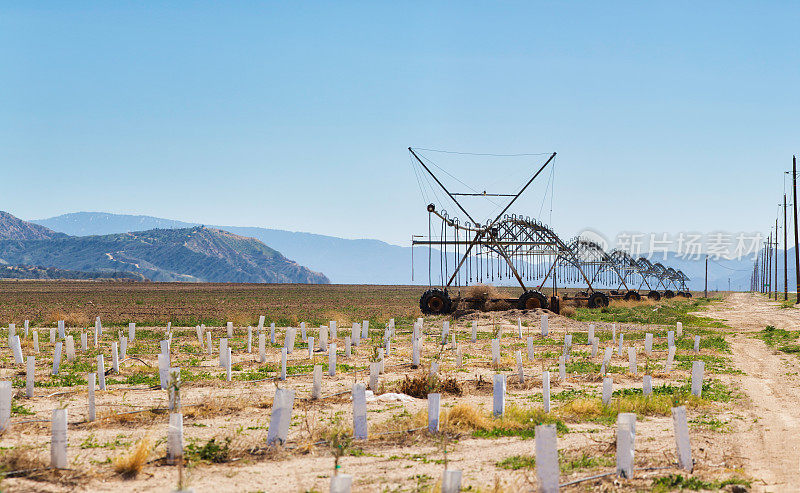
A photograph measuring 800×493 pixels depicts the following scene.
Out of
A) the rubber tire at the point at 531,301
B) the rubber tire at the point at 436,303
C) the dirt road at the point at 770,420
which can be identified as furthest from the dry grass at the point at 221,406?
the rubber tire at the point at 531,301

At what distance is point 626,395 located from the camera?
50.0ft

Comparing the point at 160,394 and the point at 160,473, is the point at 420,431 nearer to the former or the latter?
the point at 160,473

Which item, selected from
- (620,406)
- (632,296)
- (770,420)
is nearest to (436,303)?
(620,406)

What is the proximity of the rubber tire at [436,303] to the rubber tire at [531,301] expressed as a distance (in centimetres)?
420

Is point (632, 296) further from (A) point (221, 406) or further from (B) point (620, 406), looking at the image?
(A) point (221, 406)

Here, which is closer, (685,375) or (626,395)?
(626,395)

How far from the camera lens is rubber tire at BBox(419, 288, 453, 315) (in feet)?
145

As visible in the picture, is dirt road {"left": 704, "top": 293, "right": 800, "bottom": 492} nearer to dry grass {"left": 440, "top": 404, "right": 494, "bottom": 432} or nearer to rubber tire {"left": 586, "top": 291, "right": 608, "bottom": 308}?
dry grass {"left": 440, "top": 404, "right": 494, "bottom": 432}

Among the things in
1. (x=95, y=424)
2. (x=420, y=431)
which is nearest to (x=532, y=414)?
(x=420, y=431)

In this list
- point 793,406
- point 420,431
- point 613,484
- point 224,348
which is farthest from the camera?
point 224,348

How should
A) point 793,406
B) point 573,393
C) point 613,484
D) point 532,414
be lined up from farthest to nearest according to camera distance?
point 573,393 < point 793,406 < point 532,414 < point 613,484

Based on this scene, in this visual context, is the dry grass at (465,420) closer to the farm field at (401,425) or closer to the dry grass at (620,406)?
the farm field at (401,425)

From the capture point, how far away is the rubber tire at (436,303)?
44.3 metres

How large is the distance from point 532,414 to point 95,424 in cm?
734
